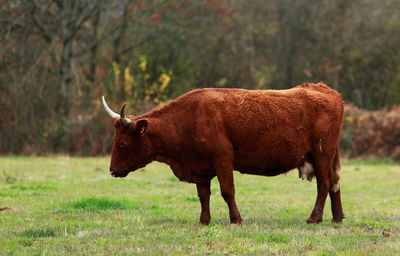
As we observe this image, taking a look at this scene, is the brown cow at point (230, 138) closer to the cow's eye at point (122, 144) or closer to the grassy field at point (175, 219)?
the cow's eye at point (122, 144)

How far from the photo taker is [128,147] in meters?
9.09

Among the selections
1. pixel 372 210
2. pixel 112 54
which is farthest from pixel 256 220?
pixel 112 54

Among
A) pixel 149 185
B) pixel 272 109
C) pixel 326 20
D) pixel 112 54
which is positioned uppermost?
pixel 326 20

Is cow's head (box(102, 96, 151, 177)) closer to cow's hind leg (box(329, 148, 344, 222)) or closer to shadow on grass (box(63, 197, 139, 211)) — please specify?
shadow on grass (box(63, 197, 139, 211))

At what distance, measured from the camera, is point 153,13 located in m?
32.6

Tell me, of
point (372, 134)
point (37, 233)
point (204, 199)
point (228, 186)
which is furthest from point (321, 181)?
point (372, 134)

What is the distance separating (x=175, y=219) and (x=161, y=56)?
25862 millimetres

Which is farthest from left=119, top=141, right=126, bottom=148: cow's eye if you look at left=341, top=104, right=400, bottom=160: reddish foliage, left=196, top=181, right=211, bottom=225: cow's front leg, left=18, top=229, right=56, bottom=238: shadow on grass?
left=341, top=104, right=400, bottom=160: reddish foliage

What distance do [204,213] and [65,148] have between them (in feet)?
62.1

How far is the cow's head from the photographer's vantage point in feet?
29.6

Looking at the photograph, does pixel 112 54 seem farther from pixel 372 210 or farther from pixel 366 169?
pixel 372 210

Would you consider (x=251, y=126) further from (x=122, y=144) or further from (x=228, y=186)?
(x=122, y=144)

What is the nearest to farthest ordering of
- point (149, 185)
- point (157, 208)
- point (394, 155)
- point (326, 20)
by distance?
point (157, 208) < point (149, 185) < point (394, 155) < point (326, 20)

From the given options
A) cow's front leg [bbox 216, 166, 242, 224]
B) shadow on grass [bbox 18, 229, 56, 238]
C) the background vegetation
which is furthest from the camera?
the background vegetation
